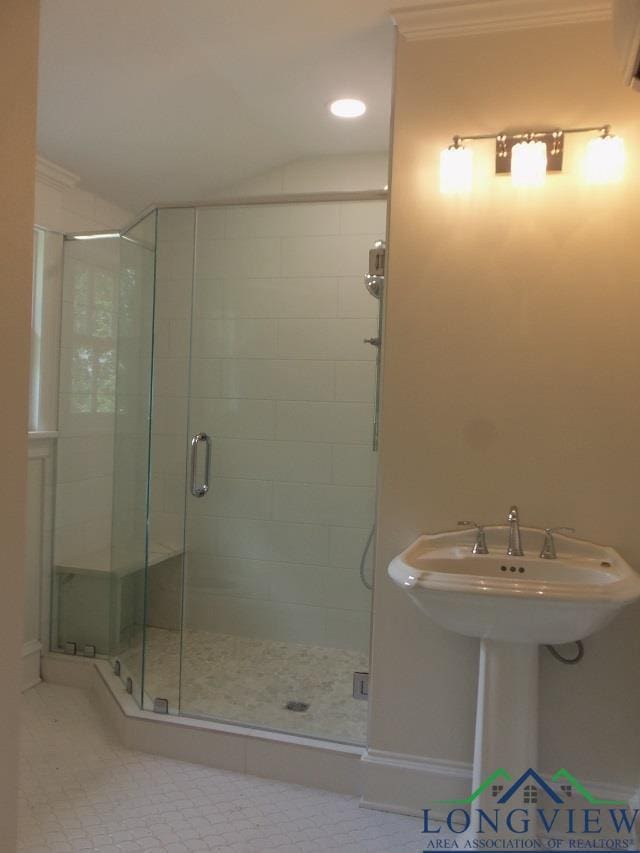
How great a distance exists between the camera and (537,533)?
2.16 m

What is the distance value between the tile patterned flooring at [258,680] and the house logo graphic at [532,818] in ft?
1.34

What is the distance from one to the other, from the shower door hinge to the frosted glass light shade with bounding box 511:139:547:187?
186 centimetres

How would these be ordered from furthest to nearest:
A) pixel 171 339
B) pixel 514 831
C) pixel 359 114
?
1. pixel 171 339
2. pixel 359 114
3. pixel 514 831

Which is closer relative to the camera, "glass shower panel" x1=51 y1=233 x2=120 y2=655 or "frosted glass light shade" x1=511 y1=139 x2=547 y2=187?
"frosted glass light shade" x1=511 y1=139 x2=547 y2=187

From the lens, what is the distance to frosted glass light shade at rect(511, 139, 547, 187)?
2131mm

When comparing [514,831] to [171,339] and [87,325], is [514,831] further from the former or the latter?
[87,325]

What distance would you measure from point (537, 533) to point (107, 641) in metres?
2.06

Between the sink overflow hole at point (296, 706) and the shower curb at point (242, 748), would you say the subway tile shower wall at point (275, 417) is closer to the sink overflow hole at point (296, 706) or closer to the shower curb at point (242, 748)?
the sink overflow hole at point (296, 706)

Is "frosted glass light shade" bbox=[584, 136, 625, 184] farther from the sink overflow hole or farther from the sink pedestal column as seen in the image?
the sink overflow hole

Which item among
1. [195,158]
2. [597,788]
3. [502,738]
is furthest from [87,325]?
[597,788]

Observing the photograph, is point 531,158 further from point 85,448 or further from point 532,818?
point 85,448

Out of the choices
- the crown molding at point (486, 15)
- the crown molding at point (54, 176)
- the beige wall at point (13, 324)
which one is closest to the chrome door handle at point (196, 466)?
the crown molding at point (54, 176)

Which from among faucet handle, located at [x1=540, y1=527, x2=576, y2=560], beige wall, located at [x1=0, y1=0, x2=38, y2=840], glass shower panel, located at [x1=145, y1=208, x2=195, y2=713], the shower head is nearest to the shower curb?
glass shower panel, located at [x1=145, y1=208, x2=195, y2=713]

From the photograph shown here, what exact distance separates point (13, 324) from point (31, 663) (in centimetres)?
227
